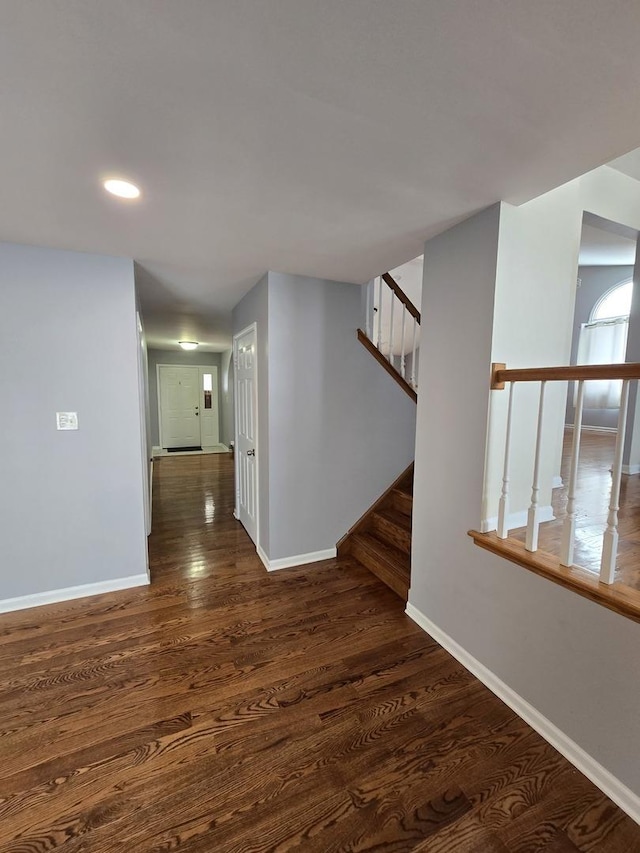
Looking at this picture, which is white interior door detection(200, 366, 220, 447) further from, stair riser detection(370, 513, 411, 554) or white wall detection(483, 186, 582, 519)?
white wall detection(483, 186, 582, 519)

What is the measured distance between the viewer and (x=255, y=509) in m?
3.37

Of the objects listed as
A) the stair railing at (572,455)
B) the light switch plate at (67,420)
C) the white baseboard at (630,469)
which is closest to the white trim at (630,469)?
the white baseboard at (630,469)

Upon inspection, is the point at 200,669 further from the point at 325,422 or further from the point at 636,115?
the point at 636,115

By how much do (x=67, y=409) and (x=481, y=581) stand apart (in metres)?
2.72

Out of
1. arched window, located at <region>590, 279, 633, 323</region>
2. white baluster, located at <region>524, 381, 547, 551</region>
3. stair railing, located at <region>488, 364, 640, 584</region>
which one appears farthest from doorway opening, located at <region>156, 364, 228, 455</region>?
arched window, located at <region>590, 279, 633, 323</region>

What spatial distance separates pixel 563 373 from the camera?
1.51 m

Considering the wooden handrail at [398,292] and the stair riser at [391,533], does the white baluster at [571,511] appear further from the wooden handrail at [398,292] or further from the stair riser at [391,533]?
the wooden handrail at [398,292]

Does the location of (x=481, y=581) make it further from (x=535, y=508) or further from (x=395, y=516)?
(x=395, y=516)

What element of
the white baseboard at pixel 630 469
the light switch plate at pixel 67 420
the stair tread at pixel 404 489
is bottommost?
the stair tread at pixel 404 489

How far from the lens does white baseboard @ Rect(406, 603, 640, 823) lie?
1297 millimetres

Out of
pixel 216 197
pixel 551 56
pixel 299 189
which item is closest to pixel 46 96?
pixel 216 197

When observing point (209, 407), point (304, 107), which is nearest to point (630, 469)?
point (304, 107)

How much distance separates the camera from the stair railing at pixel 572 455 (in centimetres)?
131

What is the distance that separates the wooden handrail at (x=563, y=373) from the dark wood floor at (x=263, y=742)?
1.52 m
